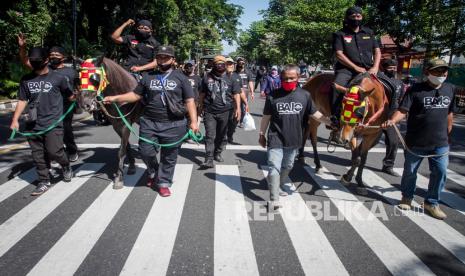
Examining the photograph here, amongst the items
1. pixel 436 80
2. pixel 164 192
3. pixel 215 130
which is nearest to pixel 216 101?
pixel 215 130

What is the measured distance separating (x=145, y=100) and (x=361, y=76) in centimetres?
327

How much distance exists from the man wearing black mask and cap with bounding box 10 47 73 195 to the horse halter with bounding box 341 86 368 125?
14.0 ft

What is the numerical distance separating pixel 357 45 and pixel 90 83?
4.37 m

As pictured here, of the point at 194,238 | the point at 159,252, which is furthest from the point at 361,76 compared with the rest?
the point at 159,252

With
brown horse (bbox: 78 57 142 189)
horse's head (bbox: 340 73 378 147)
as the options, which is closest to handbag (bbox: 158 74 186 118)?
brown horse (bbox: 78 57 142 189)

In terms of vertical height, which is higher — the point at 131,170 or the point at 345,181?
the point at 345,181

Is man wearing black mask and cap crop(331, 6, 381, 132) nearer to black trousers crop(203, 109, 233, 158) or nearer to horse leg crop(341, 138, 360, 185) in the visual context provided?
horse leg crop(341, 138, 360, 185)

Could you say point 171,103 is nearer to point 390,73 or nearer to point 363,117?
point 363,117

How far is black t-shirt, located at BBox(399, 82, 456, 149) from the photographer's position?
15.2ft

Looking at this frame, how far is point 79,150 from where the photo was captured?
8.24 metres

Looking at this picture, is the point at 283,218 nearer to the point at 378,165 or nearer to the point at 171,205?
the point at 171,205

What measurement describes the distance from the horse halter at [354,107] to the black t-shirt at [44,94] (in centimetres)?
428

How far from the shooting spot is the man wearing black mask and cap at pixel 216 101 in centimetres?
712

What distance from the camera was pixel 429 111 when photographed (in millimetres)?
4664
